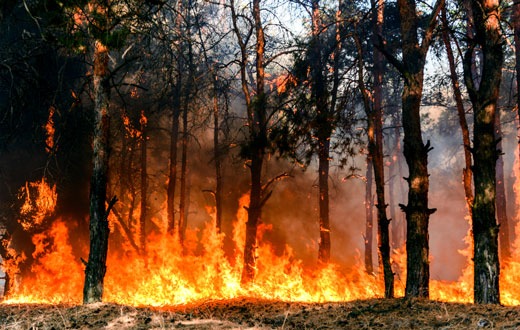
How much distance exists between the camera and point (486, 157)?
7559mm

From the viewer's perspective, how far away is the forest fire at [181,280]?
1271 centimetres

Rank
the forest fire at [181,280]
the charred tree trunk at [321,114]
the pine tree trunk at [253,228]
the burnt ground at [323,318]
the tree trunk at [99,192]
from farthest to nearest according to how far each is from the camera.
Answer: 1. the pine tree trunk at [253,228]
2. the forest fire at [181,280]
3. the charred tree trunk at [321,114]
4. the tree trunk at [99,192]
5. the burnt ground at [323,318]

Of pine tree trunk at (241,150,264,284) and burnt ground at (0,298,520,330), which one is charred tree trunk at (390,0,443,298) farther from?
pine tree trunk at (241,150,264,284)

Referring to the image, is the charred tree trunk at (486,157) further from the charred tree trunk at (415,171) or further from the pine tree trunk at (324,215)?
the pine tree trunk at (324,215)

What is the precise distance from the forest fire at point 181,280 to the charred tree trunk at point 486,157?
338 cm

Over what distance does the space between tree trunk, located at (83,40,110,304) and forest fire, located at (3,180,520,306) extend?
3.70 feet

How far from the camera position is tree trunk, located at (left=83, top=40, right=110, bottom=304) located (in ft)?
28.0

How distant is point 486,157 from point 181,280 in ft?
32.1

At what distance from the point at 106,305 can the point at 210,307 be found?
4.52 m

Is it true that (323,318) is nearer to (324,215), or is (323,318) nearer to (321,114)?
(321,114)

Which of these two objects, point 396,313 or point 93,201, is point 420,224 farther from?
point 93,201

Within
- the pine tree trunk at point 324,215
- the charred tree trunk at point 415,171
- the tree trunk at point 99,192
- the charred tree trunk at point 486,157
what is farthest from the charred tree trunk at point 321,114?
the tree trunk at point 99,192

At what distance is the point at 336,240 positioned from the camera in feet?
113

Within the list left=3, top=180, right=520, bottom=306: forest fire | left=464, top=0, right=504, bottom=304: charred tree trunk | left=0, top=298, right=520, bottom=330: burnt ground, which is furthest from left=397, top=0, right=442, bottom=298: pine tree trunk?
left=3, top=180, right=520, bottom=306: forest fire
